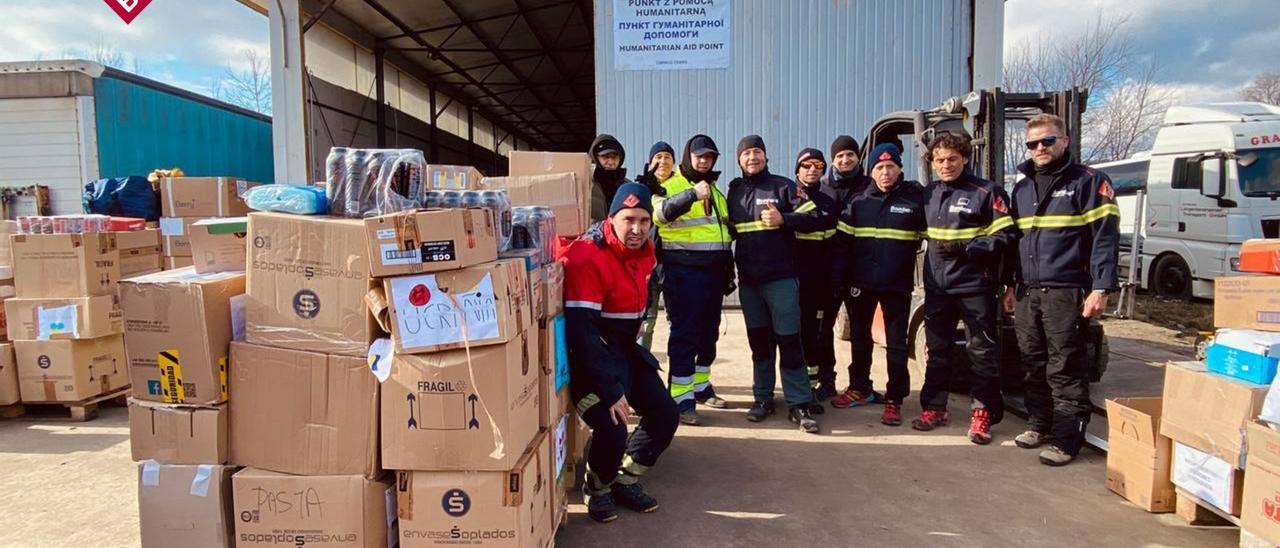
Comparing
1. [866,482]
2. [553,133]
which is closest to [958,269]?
[866,482]

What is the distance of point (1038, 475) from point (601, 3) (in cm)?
777

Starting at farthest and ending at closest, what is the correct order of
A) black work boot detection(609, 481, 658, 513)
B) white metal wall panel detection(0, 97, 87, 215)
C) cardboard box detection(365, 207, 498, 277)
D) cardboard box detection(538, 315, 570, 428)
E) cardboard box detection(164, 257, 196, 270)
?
1. white metal wall panel detection(0, 97, 87, 215)
2. cardboard box detection(164, 257, 196, 270)
3. black work boot detection(609, 481, 658, 513)
4. cardboard box detection(538, 315, 570, 428)
5. cardboard box detection(365, 207, 498, 277)

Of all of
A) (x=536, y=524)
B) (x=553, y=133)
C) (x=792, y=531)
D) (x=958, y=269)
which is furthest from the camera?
(x=553, y=133)

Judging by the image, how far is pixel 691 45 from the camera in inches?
367

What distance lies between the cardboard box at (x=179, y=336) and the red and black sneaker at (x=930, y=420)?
12.9 feet

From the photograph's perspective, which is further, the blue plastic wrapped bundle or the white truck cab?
the white truck cab

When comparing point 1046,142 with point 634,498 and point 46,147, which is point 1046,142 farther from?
point 46,147

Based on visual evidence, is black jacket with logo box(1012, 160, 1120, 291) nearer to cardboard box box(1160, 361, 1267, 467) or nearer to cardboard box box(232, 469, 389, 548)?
cardboard box box(1160, 361, 1267, 467)

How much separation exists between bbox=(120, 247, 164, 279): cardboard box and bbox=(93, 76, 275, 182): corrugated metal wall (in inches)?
258

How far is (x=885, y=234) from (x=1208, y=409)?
195 cm

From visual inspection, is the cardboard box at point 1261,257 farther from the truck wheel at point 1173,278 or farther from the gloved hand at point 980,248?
the truck wheel at point 1173,278

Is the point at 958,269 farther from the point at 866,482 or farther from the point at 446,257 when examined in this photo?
the point at 446,257

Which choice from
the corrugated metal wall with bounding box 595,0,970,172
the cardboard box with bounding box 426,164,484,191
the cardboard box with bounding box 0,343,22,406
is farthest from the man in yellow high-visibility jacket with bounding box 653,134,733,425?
the corrugated metal wall with bounding box 595,0,970,172

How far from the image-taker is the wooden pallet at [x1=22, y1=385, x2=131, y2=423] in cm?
499
